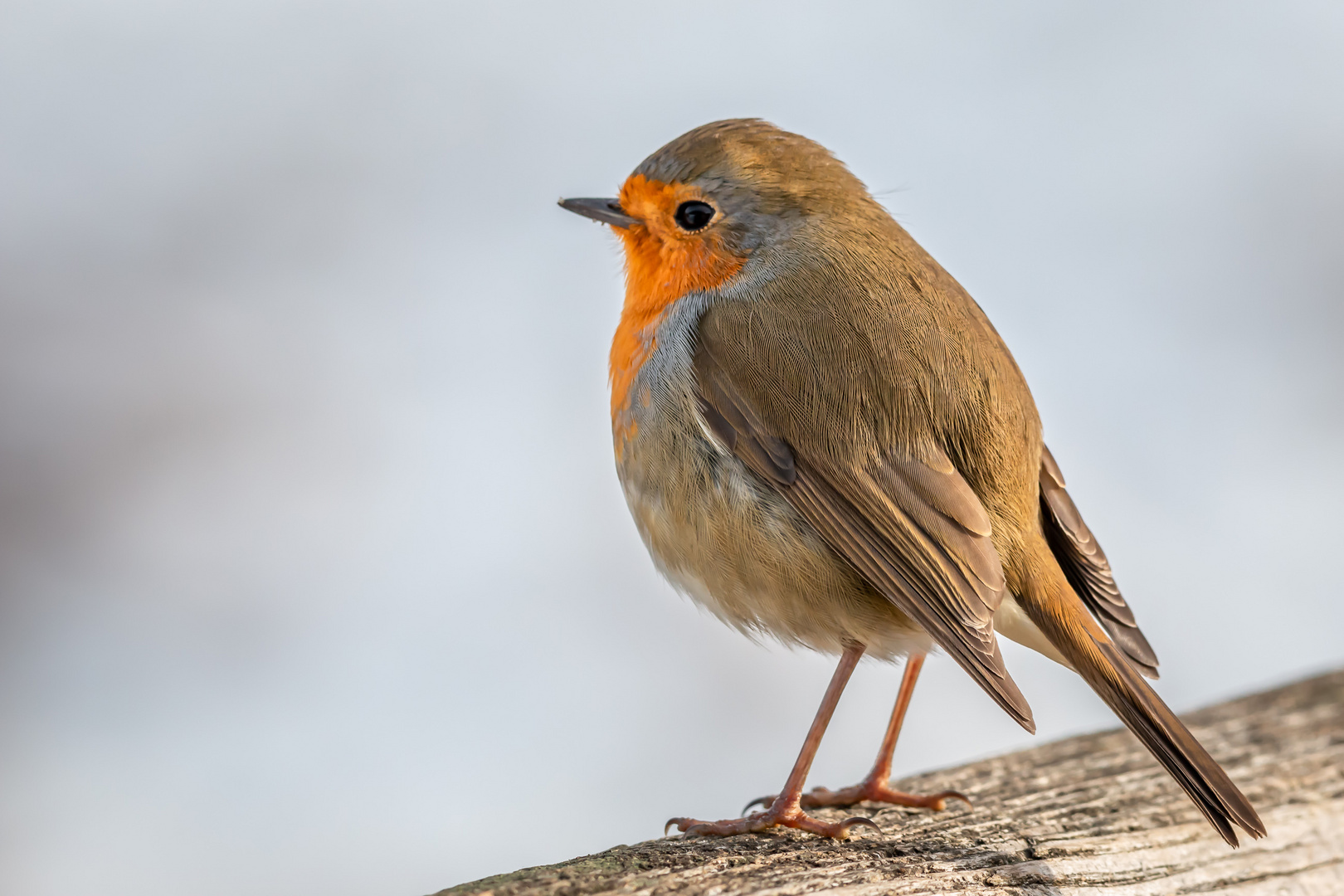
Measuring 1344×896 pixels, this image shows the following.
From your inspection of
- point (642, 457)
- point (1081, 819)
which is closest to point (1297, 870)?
point (1081, 819)

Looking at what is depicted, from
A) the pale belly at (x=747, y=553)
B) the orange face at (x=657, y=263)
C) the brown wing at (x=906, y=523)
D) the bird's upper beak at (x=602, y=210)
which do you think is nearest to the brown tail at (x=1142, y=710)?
the brown wing at (x=906, y=523)

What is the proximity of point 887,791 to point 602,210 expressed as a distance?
1.53m

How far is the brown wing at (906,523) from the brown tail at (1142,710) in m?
0.14

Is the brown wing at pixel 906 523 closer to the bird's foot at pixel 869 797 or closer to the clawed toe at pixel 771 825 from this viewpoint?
the clawed toe at pixel 771 825

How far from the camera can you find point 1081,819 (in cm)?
264

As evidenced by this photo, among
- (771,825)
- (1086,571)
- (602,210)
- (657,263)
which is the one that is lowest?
(771,825)

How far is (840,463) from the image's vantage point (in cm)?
254

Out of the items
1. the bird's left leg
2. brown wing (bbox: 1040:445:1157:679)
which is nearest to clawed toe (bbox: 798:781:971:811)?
the bird's left leg

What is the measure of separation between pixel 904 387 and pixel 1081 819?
0.98 metres

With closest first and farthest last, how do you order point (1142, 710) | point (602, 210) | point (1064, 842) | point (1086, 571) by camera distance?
point (1142, 710) < point (1064, 842) < point (1086, 571) < point (602, 210)

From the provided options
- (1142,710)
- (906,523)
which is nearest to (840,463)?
(906,523)

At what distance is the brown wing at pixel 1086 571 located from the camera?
287 centimetres

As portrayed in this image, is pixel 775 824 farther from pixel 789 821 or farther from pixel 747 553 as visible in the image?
pixel 747 553

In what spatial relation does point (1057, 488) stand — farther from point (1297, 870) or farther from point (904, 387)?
point (1297, 870)
